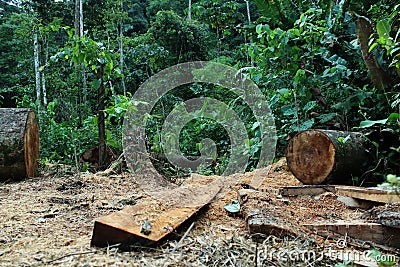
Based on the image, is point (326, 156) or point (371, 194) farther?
point (326, 156)

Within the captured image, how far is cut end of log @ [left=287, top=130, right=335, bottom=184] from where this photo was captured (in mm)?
2293

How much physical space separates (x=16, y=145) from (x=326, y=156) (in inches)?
113

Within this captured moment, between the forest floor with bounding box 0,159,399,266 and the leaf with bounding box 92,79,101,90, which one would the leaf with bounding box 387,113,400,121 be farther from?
the leaf with bounding box 92,79,101,90

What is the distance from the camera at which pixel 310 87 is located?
3395 millimetres

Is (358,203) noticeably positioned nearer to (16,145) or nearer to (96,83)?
(96,83)

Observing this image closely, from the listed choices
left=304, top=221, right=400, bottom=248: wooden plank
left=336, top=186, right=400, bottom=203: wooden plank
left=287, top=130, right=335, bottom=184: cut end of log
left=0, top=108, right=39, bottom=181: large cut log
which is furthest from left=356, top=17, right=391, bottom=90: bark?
left=0, top=108, right=39, bottom=181: large cut log

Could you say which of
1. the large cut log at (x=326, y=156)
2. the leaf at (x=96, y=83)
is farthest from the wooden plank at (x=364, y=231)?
the leaf at (x=96, y=83)

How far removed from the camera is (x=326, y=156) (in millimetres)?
2303

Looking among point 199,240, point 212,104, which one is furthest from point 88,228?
point 212,104

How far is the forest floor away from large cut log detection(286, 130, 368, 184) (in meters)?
0.32

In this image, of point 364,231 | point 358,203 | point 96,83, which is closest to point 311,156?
point 358,203

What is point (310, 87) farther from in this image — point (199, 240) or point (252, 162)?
point (199, 240)

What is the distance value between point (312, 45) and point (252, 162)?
144cm

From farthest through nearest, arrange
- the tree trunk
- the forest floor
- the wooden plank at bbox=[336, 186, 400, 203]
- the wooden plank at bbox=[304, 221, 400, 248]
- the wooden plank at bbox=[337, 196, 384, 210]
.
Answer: the tree trunk, the wooden plank at bbox=[337, 196, 384, 210], the wooden plank at bbox=[336, 186, 400, 203], the wooden plank at bbox=[304, 221, 400, 248], the forest floor
